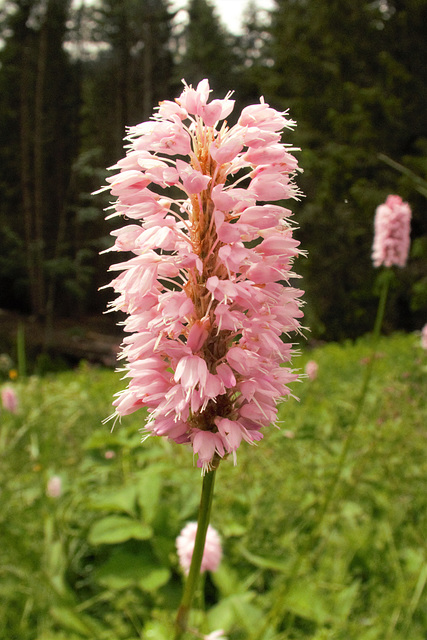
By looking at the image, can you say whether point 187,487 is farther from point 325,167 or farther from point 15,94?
point 15,94

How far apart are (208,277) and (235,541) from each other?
2.02 meters

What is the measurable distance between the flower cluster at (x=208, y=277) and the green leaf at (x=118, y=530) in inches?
58.8

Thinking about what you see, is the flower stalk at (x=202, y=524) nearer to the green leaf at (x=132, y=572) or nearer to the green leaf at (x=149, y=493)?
the green leaf at (x=132, y=572)

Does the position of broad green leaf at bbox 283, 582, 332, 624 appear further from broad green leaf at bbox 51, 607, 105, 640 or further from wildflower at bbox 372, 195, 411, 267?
wildflower at bbox 372, 195, 411, 267

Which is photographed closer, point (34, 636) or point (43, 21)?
point (34, 636)

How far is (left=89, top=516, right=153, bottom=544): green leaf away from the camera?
7.74 ft

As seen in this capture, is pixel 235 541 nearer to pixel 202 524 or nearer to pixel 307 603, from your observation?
pixel 307 603

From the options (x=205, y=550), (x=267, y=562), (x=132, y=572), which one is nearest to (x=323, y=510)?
(x=267, y=562)

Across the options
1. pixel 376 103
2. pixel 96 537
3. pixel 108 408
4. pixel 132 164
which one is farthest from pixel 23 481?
pixel 376 103

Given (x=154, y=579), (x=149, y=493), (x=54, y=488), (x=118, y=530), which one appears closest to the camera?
(x=154, y=579)

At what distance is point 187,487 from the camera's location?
2.81 meters

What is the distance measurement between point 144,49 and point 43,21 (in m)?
3.19

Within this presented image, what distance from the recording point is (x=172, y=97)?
51.0 feet

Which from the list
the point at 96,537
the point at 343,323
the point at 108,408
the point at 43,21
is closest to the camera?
the point at 96,537
